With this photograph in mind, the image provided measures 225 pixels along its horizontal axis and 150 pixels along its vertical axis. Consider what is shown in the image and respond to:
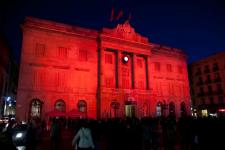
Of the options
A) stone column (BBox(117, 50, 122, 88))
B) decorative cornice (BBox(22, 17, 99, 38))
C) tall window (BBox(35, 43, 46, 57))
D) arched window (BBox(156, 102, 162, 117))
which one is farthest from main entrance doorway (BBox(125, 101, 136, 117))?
tall window (BBox(35, 43, 46, 57))

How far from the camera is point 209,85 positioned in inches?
1758

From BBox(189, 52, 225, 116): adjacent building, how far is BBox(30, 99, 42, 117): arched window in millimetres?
35439

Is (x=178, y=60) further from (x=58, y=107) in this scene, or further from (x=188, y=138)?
(x=188, y=138)

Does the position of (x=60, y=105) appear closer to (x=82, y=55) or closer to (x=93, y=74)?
(x=93, y=74)

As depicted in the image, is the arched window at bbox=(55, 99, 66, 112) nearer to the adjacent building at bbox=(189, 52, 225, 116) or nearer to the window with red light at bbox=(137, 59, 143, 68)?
the window with red light at bbox=(137, 59, 143, 68)

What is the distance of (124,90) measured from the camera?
34562 mm

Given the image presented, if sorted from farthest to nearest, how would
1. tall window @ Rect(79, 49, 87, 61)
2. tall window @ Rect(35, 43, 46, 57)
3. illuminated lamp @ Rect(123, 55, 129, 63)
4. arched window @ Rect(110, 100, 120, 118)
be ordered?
1. illuminated lamp @ Rect(123, 55, 129, 63)
2. tall window @ Rect(79, 49, 87, 61)
3. arched window @ Rect(110, 100, 120, 118)
4. tall window @ Rect(35, 43, 46, 57)

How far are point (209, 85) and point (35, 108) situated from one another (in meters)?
37.9

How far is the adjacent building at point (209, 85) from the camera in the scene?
4228cm

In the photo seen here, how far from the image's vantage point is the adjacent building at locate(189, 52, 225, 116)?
42.3 meters

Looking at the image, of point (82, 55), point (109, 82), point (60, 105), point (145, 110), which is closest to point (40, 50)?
point (82, 55)

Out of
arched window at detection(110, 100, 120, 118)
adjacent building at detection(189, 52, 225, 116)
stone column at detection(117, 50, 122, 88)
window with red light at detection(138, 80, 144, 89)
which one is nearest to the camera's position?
arched window at detection(110, 100, 120, 118)

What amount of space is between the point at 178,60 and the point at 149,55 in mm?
9579

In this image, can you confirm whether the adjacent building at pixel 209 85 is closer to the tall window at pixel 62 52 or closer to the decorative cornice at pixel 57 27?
the decorative cornice at pixel 57 27
